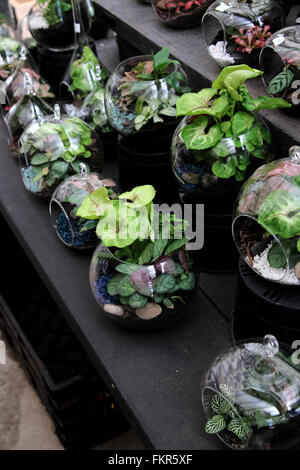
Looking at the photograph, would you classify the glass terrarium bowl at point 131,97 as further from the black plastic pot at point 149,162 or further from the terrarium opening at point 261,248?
the terrarium opening at point 261,248

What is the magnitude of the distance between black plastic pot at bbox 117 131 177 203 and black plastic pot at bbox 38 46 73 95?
88 centimetres

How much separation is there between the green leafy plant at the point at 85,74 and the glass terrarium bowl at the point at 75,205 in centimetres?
52

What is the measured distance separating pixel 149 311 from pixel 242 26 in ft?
2.78

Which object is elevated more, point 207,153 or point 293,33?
point 293,33

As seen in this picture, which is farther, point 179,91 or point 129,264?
point 179,91

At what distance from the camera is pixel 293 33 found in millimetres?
1299

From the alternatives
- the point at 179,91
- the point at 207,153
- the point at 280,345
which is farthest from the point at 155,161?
the point at 280,345

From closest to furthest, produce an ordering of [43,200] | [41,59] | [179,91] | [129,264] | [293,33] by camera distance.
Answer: [129,264]
[293,33]
[179,91]
[43,200]
[41,59]

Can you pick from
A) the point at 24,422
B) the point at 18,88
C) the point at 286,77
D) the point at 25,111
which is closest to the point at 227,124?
the point at 286,77

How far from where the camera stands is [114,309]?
1.24m

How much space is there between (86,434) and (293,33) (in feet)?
4.71

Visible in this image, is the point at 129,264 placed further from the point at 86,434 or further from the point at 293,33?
the point at 86,434

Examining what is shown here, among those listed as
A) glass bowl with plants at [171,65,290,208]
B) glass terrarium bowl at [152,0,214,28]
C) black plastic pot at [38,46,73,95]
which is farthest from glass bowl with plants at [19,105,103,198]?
black plastic pot at [38,46,73,95]

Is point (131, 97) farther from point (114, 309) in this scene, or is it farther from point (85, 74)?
point (114, 309)
